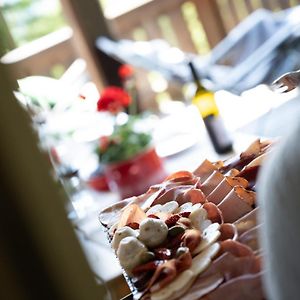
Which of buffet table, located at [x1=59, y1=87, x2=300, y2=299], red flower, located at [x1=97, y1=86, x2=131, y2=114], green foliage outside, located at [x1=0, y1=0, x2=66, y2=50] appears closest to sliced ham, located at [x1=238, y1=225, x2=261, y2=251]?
buffet table, located at [x1=59, y1=87, x2=300, y2=299]

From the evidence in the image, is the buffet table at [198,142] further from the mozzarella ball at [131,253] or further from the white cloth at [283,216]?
the white cloth at [283,216]

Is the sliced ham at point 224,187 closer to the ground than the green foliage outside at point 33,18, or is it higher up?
closer to the ground

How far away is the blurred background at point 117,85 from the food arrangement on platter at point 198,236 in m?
0.06

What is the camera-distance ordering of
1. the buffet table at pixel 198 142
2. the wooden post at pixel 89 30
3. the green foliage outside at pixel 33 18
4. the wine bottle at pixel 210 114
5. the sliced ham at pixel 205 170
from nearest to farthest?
1. the sliced ham at pixel 205 170
2. the buffet table at pixel 198 142
3. the wine bottle at pixel 210 114
4. the wooden post at pixel 89 30
5. the green foliage outside at pixel 33 18

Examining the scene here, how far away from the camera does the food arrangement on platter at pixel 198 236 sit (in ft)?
2.21

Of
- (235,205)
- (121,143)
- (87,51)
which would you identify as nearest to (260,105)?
(121,143)

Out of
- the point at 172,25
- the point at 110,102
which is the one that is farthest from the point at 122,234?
the point at 172,25

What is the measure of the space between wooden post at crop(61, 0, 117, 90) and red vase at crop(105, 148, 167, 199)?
171cm

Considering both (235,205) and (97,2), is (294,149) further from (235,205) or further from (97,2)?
(97,2)

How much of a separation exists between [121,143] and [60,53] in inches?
82.0

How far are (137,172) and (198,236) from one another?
987 mm

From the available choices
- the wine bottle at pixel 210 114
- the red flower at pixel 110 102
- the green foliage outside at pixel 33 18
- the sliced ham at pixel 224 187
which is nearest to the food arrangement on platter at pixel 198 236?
the sliced ham at pixel 224 187

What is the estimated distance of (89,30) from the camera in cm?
338

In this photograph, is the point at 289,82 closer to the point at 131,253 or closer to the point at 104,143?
the point at 131,253
